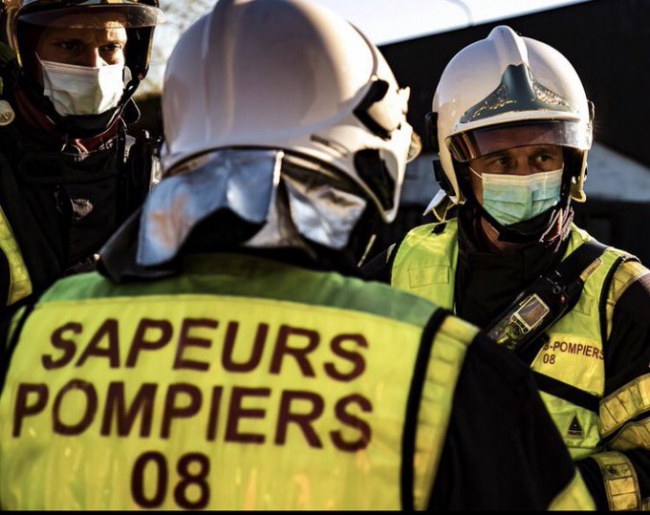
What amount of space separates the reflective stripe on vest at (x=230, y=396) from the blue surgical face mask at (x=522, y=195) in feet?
6.18

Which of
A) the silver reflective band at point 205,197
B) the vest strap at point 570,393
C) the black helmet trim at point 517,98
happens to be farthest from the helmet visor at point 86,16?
the silver reflective band at point 205,197

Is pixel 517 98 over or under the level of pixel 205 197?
under

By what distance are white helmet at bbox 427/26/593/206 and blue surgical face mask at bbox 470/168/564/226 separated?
0.32 ft

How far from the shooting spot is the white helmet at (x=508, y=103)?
11.8ft

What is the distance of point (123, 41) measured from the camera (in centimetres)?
422

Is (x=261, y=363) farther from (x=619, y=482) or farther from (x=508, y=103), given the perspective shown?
(x=508, y=103)

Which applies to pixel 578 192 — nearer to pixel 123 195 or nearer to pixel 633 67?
pixel 123 195

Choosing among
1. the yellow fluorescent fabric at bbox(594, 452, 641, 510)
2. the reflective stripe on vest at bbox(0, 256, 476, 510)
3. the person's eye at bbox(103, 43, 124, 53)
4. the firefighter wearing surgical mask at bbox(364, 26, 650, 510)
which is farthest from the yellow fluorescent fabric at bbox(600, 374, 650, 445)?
the person's eye at bbox(103, 43, 124, 53)

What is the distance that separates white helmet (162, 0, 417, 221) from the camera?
1.89 m

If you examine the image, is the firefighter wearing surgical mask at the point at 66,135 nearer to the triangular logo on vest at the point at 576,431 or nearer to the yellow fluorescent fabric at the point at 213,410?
the triangular logo on vest at the point at 576,431

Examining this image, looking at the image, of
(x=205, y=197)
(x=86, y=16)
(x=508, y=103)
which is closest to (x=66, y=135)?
(x=86, y=16)

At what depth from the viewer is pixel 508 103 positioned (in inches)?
143

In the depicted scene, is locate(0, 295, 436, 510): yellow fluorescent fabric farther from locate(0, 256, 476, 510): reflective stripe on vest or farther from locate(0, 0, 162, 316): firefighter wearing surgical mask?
locate(0, 0, 162, 316): firefighter wearing surgical mask

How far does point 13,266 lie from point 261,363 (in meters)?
2.33
